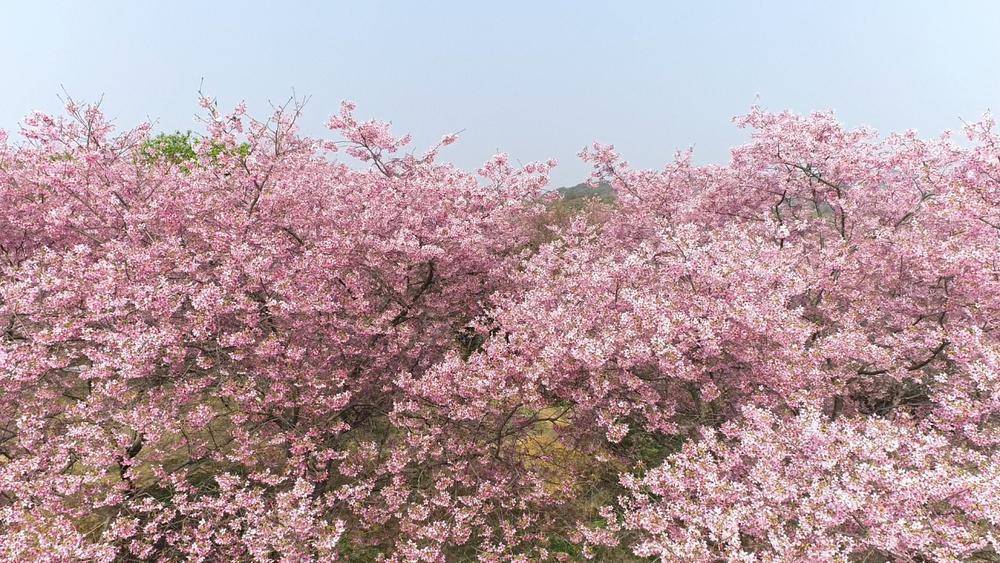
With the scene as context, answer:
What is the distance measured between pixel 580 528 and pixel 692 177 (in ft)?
47.0

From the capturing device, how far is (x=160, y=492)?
7.89 meters

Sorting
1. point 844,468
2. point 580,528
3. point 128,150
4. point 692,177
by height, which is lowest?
point 580,528

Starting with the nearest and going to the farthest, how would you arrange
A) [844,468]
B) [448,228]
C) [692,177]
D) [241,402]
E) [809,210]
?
[844,468] < [241,402] < [448,228] < [809,210] < [692,177]

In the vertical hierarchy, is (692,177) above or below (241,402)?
above

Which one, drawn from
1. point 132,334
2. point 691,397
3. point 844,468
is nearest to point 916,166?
point 691,397

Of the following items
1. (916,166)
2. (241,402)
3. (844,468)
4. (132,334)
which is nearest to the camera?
(844,468)

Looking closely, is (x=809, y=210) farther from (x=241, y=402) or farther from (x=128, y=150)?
(x=128, y=150)

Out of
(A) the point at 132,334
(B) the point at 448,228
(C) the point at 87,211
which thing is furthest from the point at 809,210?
(C) the point at 87,211

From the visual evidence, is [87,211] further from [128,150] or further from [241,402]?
[241,402]

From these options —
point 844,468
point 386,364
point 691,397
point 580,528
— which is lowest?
point 580,528

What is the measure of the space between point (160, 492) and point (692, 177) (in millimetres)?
18144

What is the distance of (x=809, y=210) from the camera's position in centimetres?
1380

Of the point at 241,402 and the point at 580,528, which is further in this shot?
the point at 241,402

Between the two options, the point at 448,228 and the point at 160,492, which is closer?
the point at 160,492
